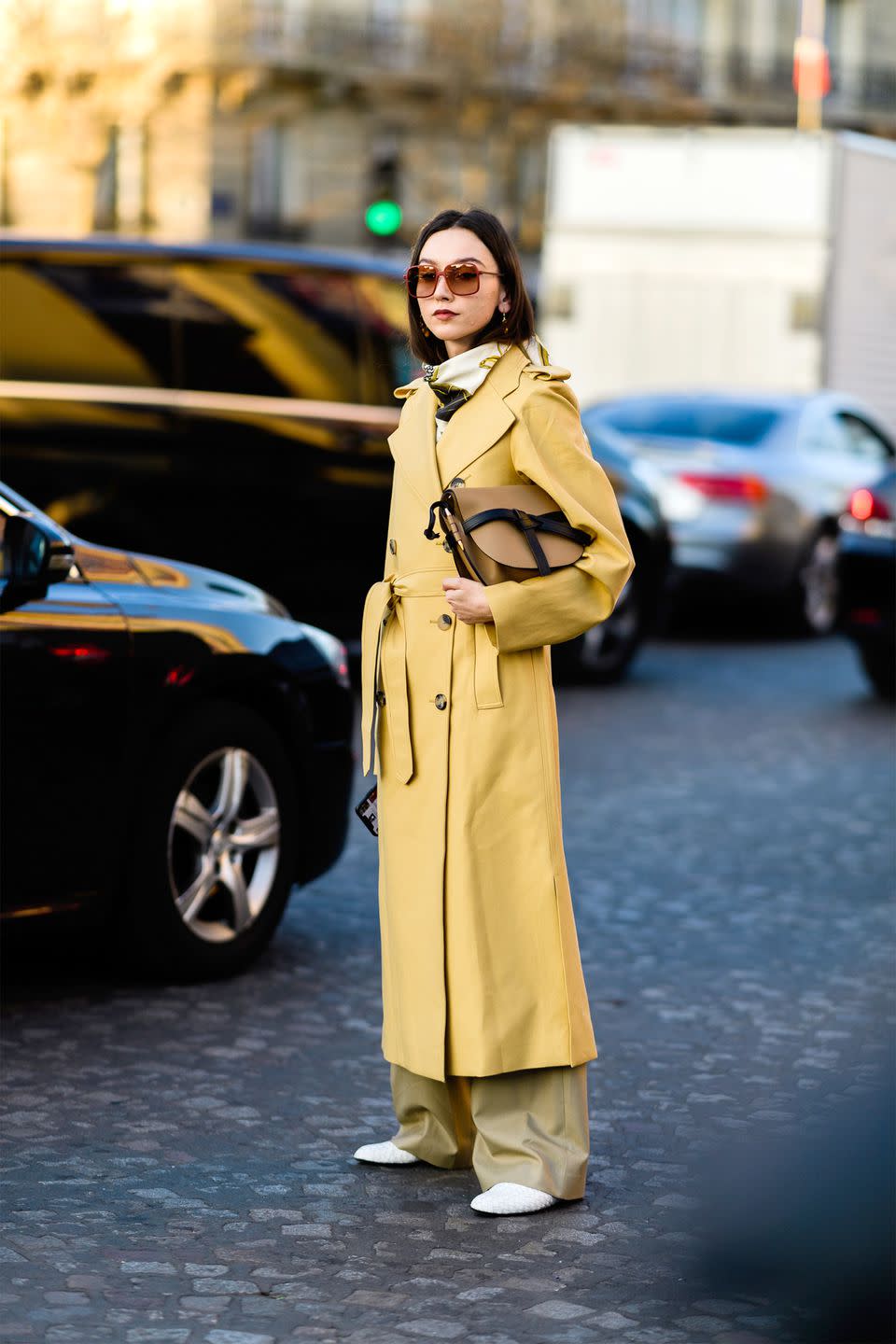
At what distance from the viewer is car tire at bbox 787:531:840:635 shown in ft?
50.2

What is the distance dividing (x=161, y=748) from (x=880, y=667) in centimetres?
724

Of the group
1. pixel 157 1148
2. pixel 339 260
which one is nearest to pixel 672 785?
pixel 339 260

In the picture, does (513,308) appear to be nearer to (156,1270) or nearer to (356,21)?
(156,1270)

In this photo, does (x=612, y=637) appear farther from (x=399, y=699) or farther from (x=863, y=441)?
(x=399, y=699)

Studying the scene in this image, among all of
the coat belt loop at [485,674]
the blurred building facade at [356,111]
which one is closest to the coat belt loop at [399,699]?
the coat belt loop at [485,674]

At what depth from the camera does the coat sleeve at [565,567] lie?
4.18 metres

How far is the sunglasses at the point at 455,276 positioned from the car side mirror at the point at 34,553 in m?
1.47

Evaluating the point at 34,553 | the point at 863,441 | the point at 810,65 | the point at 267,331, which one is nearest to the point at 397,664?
the point at 34,553

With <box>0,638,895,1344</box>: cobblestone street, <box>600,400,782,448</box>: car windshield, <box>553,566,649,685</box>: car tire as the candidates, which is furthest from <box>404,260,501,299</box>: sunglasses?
<box>600,400,782,448</box>: car windshield

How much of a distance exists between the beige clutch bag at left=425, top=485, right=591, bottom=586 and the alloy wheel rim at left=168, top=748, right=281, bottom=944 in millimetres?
1957

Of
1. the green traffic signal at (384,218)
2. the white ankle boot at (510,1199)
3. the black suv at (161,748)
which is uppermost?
the green traffic signal at (384,218)

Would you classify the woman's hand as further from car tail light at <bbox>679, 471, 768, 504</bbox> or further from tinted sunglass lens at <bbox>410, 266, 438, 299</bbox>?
car tail light at <bbox>679, 471, 768, 504</bbox>

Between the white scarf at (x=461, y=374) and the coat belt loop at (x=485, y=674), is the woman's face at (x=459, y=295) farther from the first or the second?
the coat belt loop at (x=485, y=674)

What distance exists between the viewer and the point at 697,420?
15.4 m
